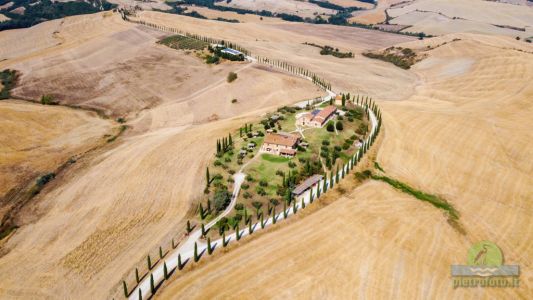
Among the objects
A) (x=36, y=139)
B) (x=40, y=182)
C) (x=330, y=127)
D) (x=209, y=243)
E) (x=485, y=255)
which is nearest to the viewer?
(x=209, y=243)

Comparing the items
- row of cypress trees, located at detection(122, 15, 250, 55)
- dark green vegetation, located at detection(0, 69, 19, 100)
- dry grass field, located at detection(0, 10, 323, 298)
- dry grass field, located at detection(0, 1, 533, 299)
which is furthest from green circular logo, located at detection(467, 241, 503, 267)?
dark green vegetation, located at detection(0, 69, 19, 100)

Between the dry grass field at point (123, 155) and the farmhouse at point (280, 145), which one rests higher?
the farmhouse at point (280, 145)

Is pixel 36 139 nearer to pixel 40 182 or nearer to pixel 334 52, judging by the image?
pixel 40 182

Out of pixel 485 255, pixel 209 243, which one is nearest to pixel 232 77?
pixel 209 243

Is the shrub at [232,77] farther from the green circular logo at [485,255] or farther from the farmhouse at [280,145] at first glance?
the green circular logo at [485,255]

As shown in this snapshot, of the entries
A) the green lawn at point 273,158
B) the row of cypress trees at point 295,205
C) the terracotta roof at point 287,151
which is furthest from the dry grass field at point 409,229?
the terracotta roof at point 287,151

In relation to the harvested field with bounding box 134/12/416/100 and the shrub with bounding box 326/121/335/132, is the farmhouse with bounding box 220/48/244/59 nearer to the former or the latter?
the harvested field with bounding box 134/12/416/100

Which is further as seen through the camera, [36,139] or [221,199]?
[36,139]
